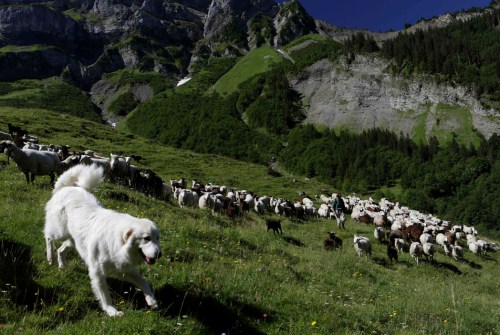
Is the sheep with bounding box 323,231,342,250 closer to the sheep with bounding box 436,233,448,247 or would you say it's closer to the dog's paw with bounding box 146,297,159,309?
the sheep with bounding box 436,233,448,247

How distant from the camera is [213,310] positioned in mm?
6984

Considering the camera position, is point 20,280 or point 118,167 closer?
point 20,280

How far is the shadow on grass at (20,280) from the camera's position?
6.06 meters

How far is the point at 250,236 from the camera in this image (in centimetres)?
1727

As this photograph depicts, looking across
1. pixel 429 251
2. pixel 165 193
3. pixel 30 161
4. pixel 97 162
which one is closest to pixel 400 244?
pixel 429 251

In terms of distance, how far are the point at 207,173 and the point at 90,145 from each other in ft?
56.2

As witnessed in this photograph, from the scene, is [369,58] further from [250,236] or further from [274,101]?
[250,236]

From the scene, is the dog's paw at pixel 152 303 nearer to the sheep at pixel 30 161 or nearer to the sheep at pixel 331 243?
the sheep at pixel 30 161

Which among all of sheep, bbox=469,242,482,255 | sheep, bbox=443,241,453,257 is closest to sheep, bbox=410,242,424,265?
sheep, bbox=443,241,453,257

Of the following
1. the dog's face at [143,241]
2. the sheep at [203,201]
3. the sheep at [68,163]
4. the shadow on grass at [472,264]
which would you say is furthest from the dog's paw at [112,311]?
the shadow on grass at [472,264]

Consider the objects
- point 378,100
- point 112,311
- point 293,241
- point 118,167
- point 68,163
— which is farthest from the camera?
point 378,100

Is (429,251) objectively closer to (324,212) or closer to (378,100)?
(324,212)

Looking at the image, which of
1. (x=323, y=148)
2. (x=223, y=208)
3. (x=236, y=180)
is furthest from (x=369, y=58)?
(x=223, y=208)

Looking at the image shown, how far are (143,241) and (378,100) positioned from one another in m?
168
